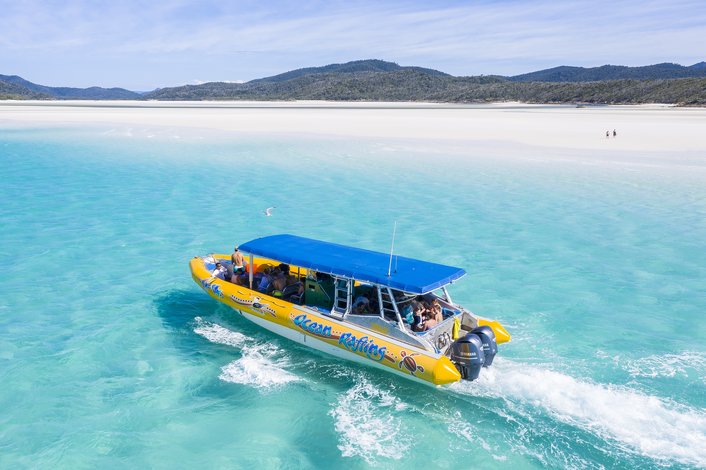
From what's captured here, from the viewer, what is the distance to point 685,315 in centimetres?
1270

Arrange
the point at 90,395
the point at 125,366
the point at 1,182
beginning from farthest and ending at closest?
1. the point at 1,182
2. the point at 125,366
3. the point at 90,395

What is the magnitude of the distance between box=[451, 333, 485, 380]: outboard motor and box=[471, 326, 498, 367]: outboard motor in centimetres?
21

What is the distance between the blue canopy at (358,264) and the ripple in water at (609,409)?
1844 millimetres

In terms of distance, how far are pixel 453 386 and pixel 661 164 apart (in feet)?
93.2

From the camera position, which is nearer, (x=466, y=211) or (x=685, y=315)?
(x=685, y=315)

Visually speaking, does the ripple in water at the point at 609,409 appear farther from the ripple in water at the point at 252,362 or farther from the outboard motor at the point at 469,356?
the ripple in water at the point at 252,362

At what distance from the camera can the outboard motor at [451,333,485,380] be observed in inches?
366

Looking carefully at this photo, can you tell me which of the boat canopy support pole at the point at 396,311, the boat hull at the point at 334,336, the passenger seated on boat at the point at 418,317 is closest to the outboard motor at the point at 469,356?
the boat hull at the point at 334,336

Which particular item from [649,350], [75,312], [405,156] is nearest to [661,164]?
[405,156]

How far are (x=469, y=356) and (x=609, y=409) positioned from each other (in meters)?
2.28

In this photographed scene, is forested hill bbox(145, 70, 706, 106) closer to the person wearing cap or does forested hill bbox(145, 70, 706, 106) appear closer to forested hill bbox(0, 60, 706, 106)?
forested hill bbox(0, 60, 706, 106)

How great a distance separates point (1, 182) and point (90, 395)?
2235 centimetres

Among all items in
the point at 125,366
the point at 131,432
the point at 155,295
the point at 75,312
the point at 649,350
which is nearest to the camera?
the point at 131,432

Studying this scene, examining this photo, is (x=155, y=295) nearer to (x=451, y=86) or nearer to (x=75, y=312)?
(x=75, y=312)
